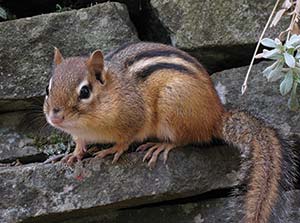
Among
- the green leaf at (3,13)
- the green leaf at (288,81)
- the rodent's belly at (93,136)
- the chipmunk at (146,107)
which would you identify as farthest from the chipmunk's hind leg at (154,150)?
the green leaf at (3,13)

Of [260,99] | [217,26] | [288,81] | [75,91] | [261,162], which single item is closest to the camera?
[288,81]

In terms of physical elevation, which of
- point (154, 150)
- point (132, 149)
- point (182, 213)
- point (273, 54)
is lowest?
point (182, 213)

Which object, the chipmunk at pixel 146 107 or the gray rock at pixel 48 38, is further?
the gray rock at pixel 48 38

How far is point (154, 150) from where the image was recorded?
431 centimetres

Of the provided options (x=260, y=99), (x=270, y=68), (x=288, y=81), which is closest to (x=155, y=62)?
(x=260, y=99)

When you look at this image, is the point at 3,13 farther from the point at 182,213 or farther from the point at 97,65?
the point at 182,213

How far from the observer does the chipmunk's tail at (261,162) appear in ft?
12.6

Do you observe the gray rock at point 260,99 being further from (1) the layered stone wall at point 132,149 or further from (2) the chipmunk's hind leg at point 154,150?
(2) the chipmunk's hind leg at point 154,150

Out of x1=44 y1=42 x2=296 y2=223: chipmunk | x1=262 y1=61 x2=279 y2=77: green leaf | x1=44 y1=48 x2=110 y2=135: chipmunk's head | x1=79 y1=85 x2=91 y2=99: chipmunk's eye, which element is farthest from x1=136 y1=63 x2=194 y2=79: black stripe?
x1=262 y1=61 x2=279 y2=77: green leaf

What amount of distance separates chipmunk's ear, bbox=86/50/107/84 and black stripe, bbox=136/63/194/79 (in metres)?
0.21

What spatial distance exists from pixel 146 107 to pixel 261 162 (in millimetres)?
728

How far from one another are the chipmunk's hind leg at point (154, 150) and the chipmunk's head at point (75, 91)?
367 mm

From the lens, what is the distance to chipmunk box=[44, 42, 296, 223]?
414 cm

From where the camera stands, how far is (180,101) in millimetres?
4227
